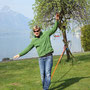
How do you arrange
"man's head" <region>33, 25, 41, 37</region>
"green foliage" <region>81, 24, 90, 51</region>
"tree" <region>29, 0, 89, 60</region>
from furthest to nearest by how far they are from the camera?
"green foliage" <region>81, 24, 90, 51</region>
"tree" <region>29, 0, 89, 60</region>
"man's head" <region>33, 25, 41, 37</region>

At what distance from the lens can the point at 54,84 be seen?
26.8ft

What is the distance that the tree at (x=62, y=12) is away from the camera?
13281 millimetres

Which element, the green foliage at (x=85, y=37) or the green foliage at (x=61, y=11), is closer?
the green foliage at (x=61, y=11)

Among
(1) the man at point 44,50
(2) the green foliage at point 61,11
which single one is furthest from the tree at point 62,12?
(1) the man at point 44,50

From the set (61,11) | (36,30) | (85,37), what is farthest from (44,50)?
(85,37)

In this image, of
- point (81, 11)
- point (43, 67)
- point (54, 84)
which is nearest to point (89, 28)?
point (81, 11)

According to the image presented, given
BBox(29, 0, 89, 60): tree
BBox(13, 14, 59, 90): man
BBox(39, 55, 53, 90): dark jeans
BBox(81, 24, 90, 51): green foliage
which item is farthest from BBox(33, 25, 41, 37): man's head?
BBox(81, 24, 90, 51): green foliage

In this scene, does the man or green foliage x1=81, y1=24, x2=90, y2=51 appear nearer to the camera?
the man

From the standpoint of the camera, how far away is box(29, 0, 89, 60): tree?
13.3 meters

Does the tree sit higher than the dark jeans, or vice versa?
the tree

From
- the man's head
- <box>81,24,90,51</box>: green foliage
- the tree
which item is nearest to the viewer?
the man's head

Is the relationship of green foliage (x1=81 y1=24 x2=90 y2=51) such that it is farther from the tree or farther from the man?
the man

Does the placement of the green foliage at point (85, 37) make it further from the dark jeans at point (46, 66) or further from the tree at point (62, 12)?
the dark jeans at point (46, 66)

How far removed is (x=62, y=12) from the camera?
13.9 metres
